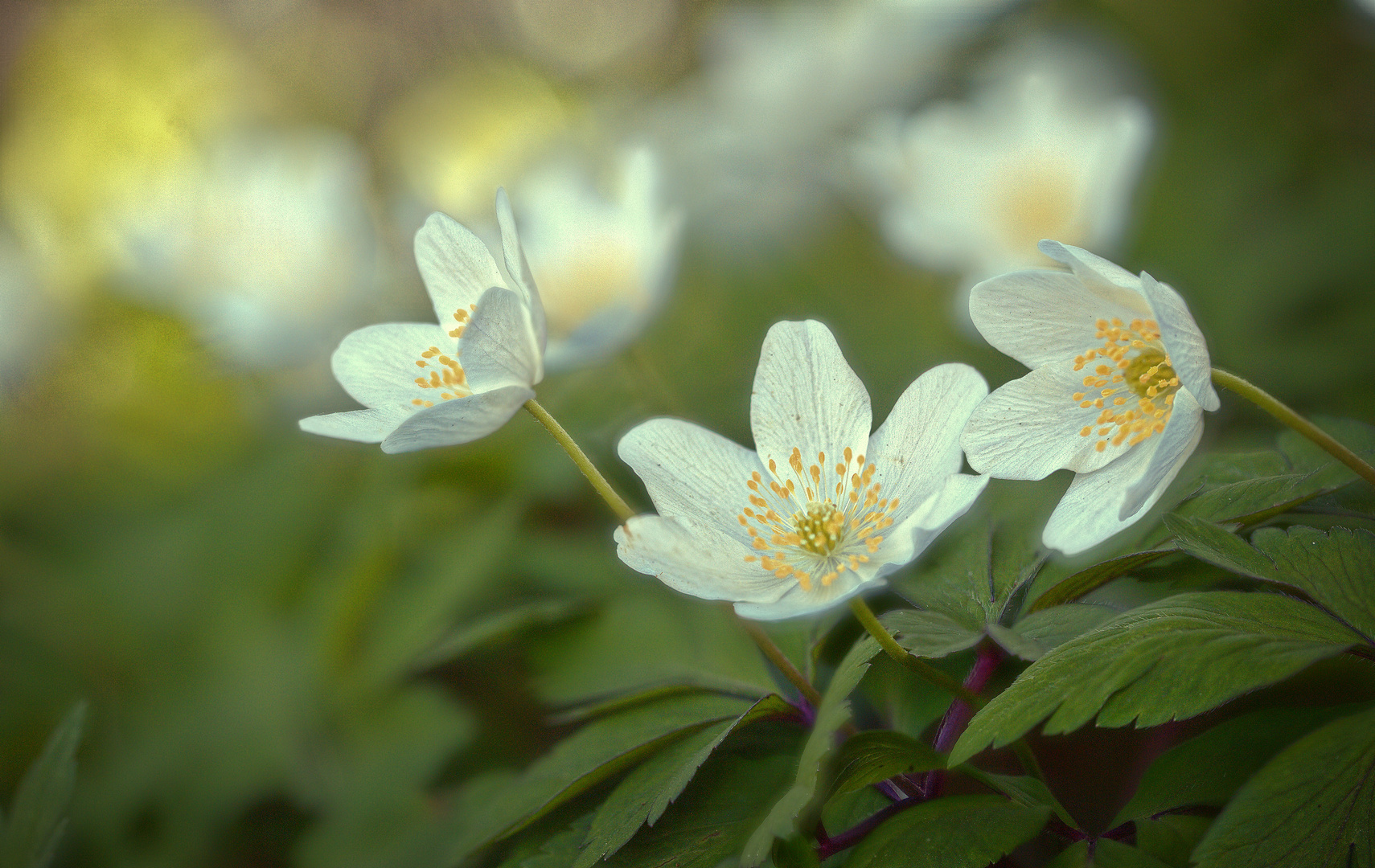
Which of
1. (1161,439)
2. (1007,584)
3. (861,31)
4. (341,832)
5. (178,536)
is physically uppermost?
(861,31)

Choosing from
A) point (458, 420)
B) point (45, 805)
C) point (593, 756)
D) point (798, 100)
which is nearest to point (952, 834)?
point (593, 756)

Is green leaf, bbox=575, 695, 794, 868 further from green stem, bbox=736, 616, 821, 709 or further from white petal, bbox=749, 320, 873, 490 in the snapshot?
white petal, bbox=749, 320, 873, 490

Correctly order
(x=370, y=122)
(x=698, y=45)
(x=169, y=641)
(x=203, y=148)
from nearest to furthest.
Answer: (x=169, y=641)
(x=203, y=148)
(x=698, y=45)
(x=370, y=122)

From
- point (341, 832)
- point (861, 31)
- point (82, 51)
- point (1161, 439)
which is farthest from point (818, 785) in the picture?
point (82, 51)

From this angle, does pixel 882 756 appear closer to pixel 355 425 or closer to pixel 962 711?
pixel 962 711

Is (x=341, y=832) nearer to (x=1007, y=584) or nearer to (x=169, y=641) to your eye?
(x=169, y=641)

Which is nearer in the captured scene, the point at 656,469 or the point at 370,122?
the point at 656,469

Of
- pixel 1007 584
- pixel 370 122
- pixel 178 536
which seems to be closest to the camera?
pixel 1007 584

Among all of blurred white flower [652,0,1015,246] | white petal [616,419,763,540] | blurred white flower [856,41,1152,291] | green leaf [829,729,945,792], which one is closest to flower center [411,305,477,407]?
white petal [616,419,763,540]
